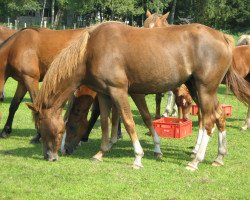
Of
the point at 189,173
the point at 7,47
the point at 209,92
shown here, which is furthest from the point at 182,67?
the point at 7,47

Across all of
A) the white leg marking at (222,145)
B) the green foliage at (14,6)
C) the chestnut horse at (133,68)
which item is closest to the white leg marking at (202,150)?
the chestnut horse at (133,68)

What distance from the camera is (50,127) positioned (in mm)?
7344

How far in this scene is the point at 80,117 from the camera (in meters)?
8.10

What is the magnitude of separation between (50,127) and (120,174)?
137 centimetres

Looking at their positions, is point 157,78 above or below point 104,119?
above

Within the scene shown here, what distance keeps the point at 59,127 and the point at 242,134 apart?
4.65 meters

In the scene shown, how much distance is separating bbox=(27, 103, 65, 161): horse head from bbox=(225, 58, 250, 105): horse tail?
2.74 m

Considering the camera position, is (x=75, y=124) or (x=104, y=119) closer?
(x=104, y=119)

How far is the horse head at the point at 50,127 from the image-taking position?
7352 mm

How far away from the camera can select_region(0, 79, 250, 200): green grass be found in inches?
234

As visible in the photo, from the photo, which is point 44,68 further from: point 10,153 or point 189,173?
point 189,173

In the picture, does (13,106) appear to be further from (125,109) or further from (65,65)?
(125,109)

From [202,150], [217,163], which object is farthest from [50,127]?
[217,163]

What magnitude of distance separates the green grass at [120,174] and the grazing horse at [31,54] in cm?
122
